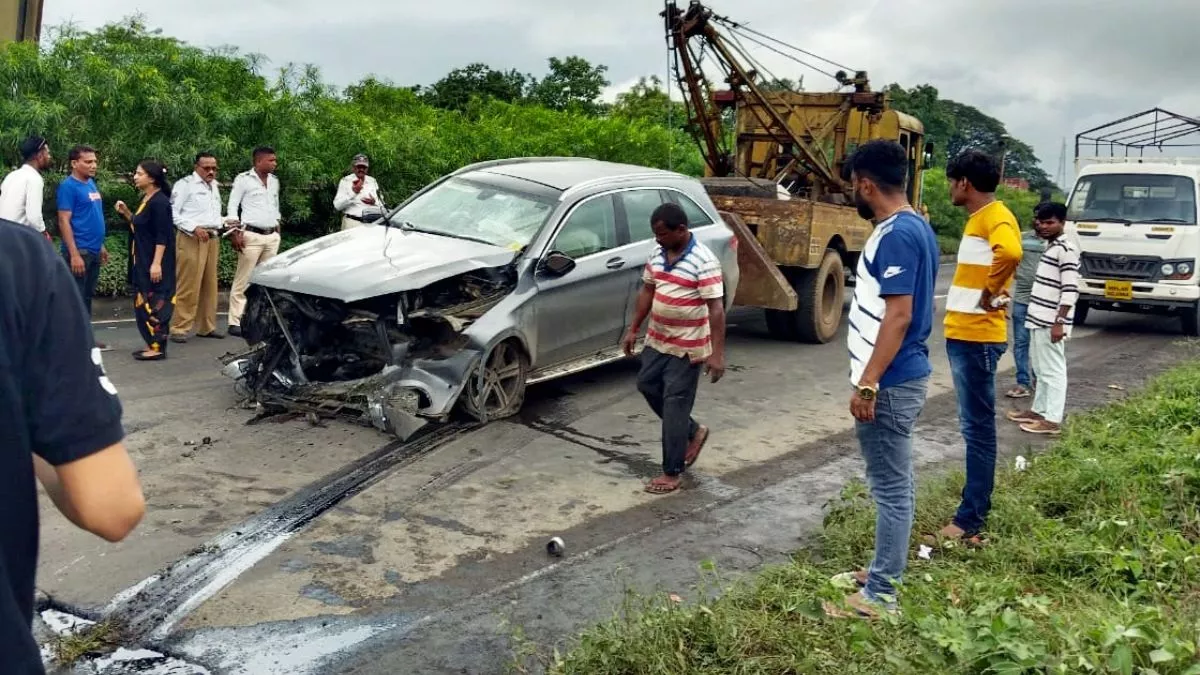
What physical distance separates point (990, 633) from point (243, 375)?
539 cm

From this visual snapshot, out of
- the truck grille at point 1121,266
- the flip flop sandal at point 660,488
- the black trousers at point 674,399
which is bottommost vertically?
the flip flop sandal at point 660,488

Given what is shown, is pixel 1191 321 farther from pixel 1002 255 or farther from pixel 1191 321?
pixel 1002 255

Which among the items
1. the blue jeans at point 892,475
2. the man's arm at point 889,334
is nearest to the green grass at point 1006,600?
the blue jeans at point 892,475

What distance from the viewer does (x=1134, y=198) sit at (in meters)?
13.1

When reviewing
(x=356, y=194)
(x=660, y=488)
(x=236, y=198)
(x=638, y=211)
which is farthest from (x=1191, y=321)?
(x=236, y=198)

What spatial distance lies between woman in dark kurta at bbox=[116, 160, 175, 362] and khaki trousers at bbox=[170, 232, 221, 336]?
0.62 meters

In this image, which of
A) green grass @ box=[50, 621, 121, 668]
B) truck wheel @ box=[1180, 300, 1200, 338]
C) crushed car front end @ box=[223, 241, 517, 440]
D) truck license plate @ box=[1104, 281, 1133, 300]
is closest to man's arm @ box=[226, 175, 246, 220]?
crushed car front end @ box=[223, 241, 517, 440]

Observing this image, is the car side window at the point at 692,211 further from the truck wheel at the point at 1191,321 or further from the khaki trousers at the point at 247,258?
the truck wheel at the point at 1191,321

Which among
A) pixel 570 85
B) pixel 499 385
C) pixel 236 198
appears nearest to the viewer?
pixel 499 385

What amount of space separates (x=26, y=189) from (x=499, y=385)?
159 inches

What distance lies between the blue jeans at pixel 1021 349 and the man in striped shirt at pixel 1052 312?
1.05 m

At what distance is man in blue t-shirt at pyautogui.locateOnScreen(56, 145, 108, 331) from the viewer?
8.55 m

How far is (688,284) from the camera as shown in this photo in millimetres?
5988

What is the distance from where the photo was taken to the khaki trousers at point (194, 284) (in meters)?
9.53
